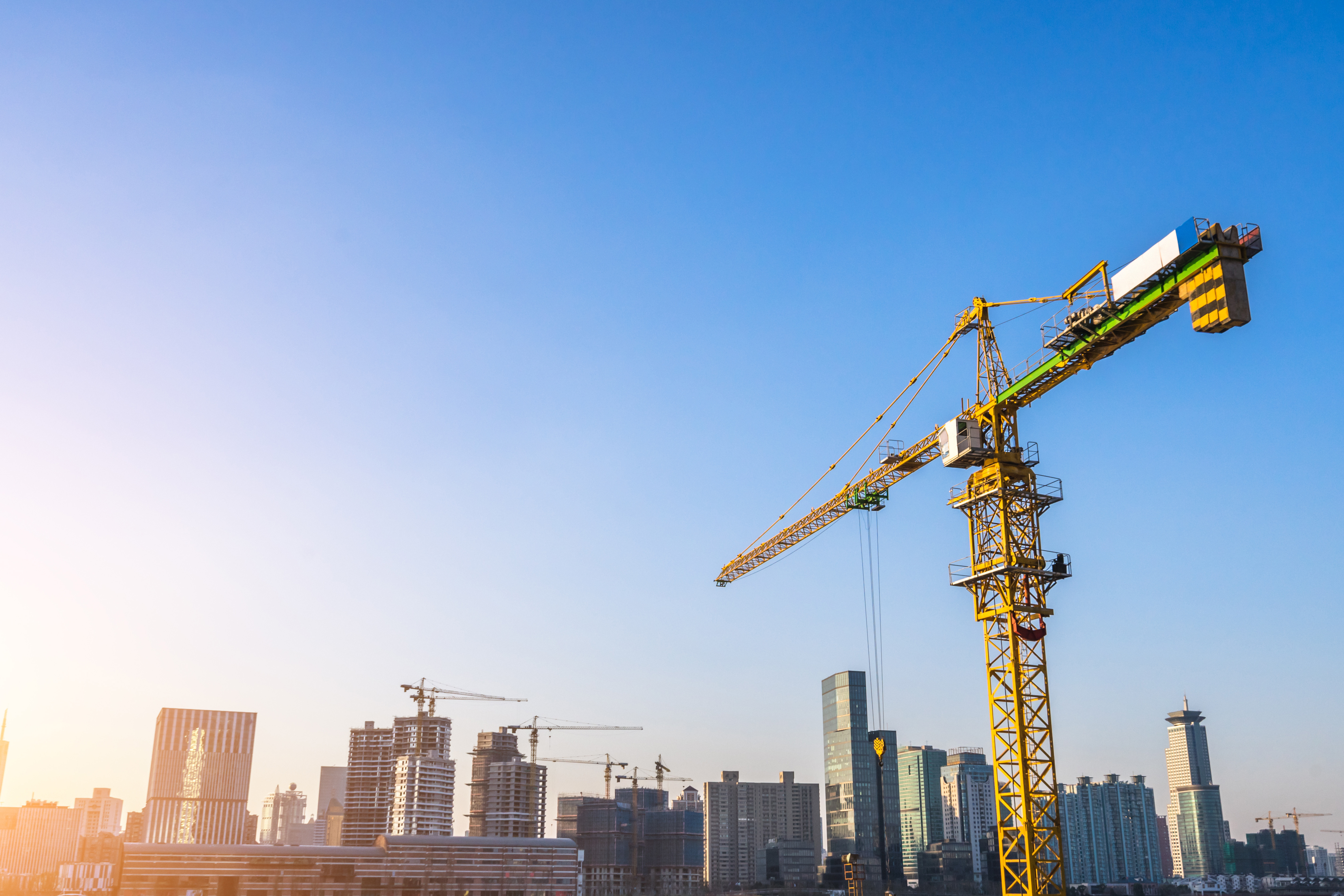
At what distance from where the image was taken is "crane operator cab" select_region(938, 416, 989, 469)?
51562 mm

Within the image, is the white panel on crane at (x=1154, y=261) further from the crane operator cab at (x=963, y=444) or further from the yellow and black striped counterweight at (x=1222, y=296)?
the crane operator cab at (x=963, y=444)

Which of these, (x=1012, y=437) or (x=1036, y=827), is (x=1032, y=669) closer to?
(x=1036, y=827)

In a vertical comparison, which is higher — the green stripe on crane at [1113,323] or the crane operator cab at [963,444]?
the green stripe on crane at [1113,323]

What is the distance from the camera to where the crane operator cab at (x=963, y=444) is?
2030 inches

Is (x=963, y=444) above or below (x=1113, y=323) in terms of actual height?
below

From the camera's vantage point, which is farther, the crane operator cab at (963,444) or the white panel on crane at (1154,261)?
the crane operator cab at (963,444)

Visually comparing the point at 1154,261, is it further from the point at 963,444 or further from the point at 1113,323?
the point at 963,444

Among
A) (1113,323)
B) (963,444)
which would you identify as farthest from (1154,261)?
(963,444)

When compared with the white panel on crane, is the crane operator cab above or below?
below

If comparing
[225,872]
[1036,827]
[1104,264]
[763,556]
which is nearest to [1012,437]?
[1104,264]

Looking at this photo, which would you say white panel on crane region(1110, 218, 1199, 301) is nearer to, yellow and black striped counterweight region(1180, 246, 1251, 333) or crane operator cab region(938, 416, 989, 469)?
yellow and black striped counterweight region(1180, 246, 1251, 333)

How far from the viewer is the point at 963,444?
171ft

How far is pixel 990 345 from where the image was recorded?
2158 inches

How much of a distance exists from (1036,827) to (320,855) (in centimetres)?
18506
